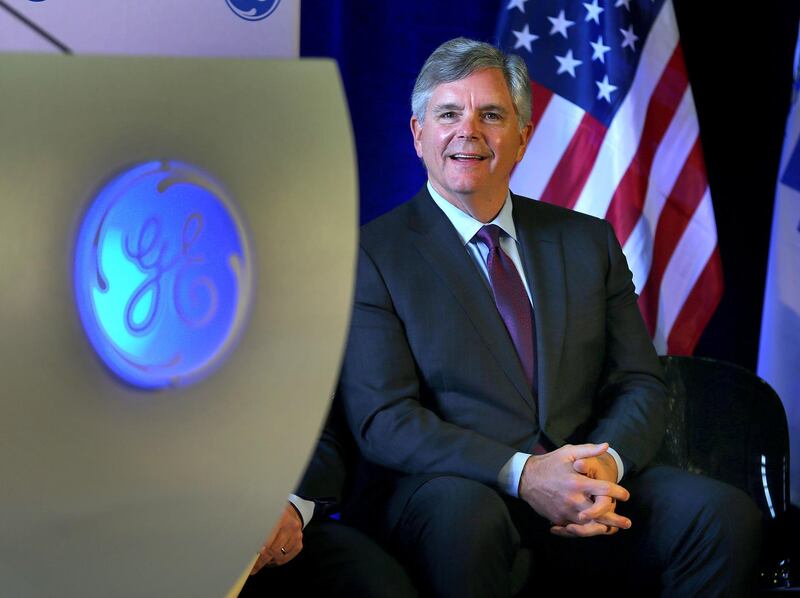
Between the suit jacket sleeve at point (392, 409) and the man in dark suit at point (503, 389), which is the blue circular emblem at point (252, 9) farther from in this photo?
the suit jacket sleeve at point (392, 409)

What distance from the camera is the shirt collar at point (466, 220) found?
1.91 metres

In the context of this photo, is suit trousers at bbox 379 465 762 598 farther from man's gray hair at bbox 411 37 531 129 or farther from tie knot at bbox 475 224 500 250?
man's gray hair at bbox 411 37 531 129

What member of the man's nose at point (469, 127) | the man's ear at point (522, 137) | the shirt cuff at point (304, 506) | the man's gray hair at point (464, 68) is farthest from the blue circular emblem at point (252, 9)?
the shirt cuff at point (304, 506)

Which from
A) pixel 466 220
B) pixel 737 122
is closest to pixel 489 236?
pixel 466 220

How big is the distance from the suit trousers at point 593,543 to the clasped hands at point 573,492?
0.22 feet

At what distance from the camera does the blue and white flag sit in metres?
2.68

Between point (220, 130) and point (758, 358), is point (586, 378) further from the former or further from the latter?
point (220, 130)

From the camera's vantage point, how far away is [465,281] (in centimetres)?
184

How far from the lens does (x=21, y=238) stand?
0.32m

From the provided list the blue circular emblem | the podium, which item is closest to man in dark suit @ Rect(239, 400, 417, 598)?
the blue circular emblem

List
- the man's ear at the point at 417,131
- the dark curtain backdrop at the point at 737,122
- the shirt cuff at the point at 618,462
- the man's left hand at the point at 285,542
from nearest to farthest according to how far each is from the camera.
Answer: the man's left hand at the point at 285,542, the shirt cuff at the point at 618,462, the man's ear at the point at 417,131, the dark curtain backdrop at the point at 737,122

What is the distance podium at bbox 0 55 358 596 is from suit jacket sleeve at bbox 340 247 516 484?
137 cm

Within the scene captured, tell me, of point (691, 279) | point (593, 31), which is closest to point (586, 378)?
point (691, 279)

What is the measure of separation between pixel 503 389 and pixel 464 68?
0.66 metres
